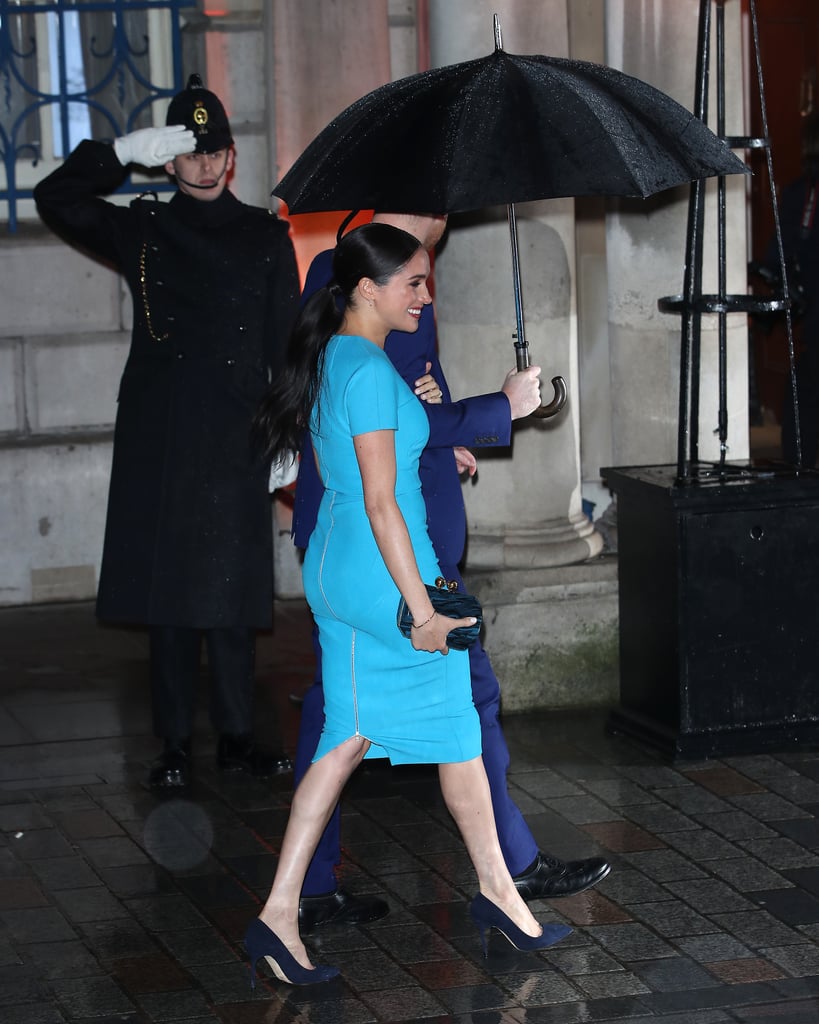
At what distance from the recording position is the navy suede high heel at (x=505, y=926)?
171 inches

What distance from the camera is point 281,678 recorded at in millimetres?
7062

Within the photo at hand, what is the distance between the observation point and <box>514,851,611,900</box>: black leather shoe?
474 centimetres

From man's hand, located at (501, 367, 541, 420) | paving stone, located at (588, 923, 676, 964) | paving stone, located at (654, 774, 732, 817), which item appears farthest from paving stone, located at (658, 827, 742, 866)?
man's hand, located at (501, 367, 541, 420)

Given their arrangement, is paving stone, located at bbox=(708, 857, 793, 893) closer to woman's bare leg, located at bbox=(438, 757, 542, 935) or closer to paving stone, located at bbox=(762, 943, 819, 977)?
paving stone, located at bbox=(762, 943, 819, 977)

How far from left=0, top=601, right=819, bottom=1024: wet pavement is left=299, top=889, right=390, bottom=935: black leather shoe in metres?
0.03

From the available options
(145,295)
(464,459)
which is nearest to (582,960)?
(464,459)

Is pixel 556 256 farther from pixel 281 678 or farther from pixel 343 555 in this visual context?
pixel 343 555

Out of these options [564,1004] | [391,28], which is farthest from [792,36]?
[564,1004]

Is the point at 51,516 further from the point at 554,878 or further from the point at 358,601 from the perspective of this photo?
the point at 358,601

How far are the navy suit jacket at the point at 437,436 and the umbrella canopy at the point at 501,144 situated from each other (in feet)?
1.05

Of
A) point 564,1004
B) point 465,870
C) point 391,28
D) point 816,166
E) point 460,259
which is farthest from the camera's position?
point 816,166

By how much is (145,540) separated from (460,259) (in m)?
1.48

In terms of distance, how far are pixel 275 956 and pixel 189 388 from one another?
218 centimetres

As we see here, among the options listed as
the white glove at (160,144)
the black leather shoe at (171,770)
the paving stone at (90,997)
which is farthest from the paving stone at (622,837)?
the white glove at (160,144)
